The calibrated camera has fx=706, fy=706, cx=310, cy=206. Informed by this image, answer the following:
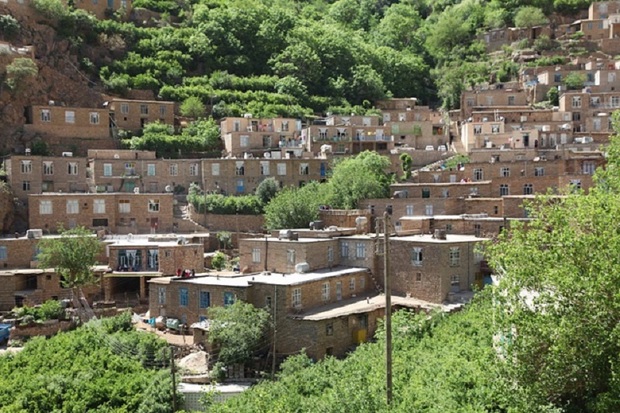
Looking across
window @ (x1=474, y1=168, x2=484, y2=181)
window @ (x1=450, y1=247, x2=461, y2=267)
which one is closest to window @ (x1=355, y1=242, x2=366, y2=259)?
window @ (x1=450, y1=247, x2=461, y2=267)

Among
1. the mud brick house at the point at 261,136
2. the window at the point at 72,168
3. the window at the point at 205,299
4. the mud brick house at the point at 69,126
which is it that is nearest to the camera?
the window at the point at 205,299

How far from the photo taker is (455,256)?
2955cm

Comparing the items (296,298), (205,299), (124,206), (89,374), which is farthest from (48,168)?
(296,298)

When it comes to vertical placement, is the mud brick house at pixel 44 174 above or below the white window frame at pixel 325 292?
above

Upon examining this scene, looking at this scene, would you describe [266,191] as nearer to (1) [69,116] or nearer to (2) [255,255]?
(2) [255,255]

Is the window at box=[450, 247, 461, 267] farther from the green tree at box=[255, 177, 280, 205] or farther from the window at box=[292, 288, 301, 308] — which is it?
the green tree at box=[255, 177, 280, 205]

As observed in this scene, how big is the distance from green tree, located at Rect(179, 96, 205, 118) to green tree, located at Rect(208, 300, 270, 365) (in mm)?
29158

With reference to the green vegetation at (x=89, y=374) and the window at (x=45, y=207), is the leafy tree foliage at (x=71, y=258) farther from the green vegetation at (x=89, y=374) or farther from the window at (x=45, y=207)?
the green vegetation at (x=89, y=374)

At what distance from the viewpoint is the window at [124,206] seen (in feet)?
134

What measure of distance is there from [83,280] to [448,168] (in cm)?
2278

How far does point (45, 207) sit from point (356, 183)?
17.4 meters

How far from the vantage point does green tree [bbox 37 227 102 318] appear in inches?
1312

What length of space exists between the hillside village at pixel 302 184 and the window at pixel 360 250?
9 centimetres

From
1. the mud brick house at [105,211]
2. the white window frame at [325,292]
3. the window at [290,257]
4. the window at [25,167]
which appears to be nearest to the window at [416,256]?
the white window frame at [325,292]
